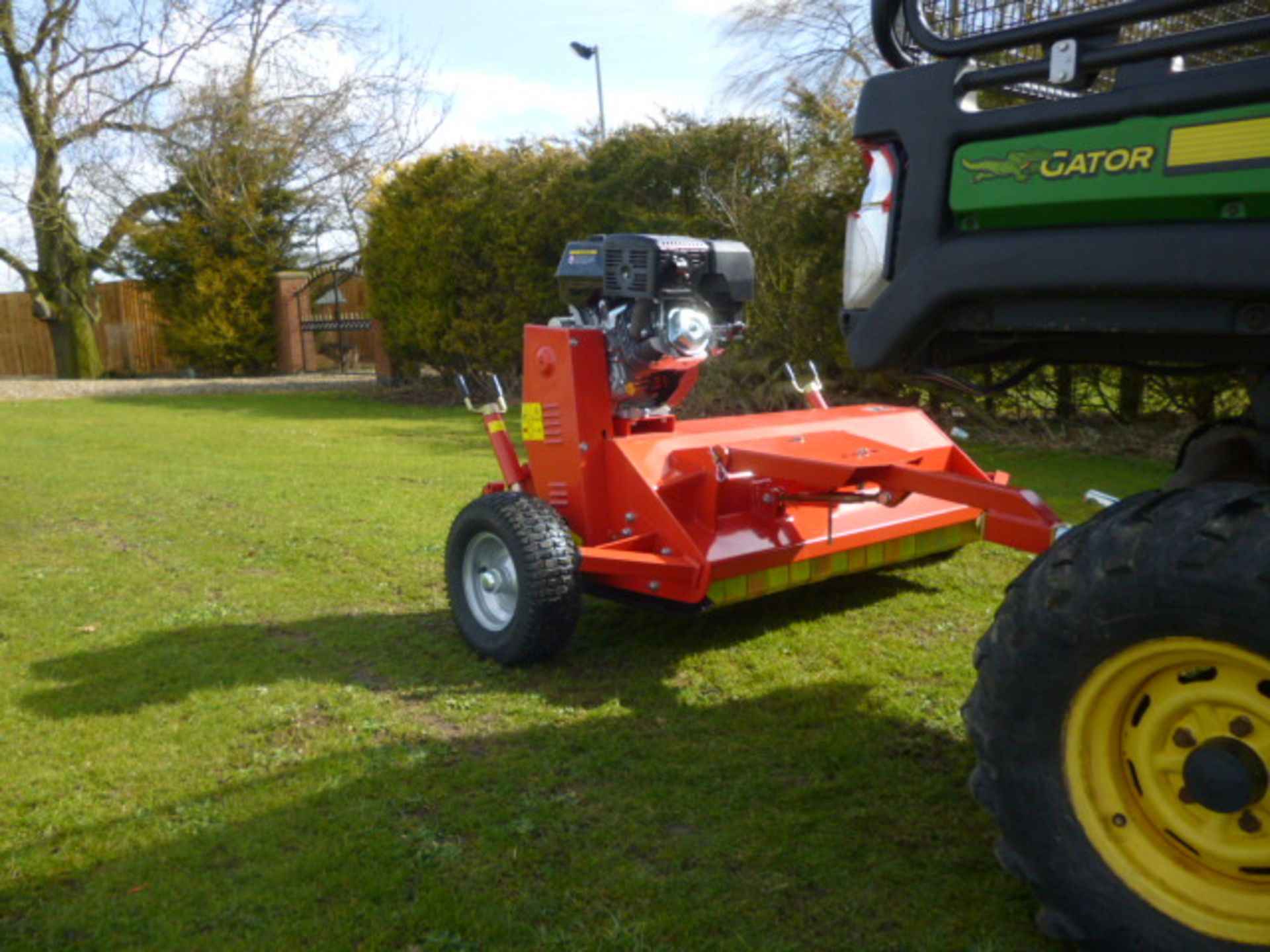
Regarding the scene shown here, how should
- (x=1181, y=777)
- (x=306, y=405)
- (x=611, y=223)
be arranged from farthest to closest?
(x=306, y=405), (x=611, y=223), (x=1181, y=777)

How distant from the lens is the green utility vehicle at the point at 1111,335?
78.0 inches

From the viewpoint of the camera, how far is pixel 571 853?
3.05 m

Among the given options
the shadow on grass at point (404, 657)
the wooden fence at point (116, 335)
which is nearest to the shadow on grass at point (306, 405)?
the wooden fence at point (116, 335)

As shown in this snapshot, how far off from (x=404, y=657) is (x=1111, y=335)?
3.36 metres

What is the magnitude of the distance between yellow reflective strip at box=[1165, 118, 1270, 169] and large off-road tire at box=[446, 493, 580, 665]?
280 centimetres

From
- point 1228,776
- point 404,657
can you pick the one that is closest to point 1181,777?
point 1228,776

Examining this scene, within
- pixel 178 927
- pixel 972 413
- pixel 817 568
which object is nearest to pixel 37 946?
pixel 178 927

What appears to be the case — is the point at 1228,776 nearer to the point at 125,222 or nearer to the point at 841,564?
the point at 841,564

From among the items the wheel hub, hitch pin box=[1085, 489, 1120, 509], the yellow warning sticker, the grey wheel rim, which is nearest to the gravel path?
the yellow warning sticker

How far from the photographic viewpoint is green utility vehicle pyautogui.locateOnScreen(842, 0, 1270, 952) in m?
1.98

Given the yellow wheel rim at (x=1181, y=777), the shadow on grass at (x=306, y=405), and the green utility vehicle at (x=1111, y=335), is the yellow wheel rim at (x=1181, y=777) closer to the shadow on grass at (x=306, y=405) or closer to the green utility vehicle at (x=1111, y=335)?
the green utility vehicle at (x=1111, y=335)

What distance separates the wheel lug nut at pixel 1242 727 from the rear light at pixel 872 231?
113 centimetres

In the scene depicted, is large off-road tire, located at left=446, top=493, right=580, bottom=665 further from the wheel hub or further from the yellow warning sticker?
the wheel hub

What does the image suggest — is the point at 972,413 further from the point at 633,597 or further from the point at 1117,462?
the point at 633,597
